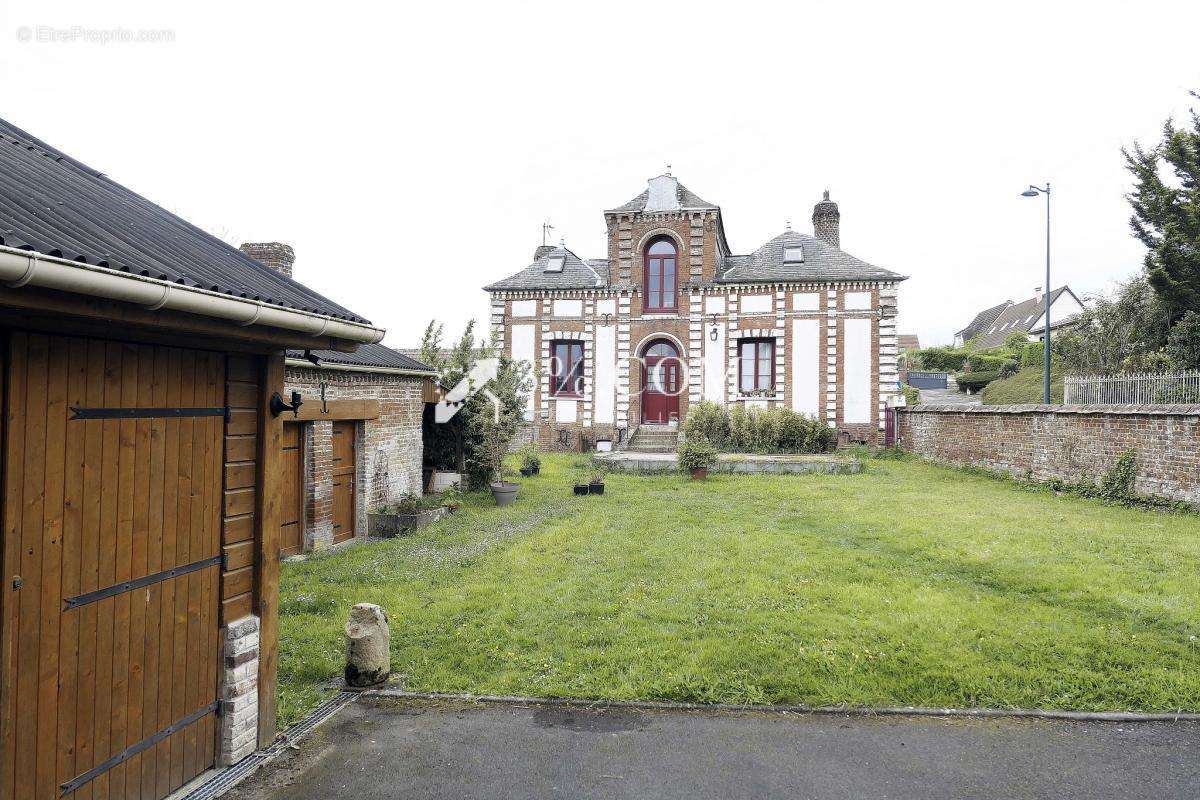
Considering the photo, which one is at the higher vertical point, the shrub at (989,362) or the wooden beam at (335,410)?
the shrub at (989,362)

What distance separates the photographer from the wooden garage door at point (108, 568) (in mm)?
2807

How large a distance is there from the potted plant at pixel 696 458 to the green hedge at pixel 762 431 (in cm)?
351

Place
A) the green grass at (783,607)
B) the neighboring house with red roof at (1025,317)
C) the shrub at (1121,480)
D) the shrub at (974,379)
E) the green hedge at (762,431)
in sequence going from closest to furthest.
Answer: the green grass at (783,607) < the shrub at (1121,480) < the green hedge at (762,431) < the shrub at (974,379) < the neighboring house with red roof at (1025,317)

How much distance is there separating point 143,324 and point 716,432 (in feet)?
62.3

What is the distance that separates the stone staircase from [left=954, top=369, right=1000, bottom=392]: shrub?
2114 cm

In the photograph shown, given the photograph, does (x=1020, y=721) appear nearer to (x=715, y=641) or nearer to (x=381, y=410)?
(x=715, y=641)

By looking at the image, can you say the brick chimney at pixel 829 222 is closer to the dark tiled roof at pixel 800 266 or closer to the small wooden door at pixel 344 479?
the dark tiled roof at pixel 800 266

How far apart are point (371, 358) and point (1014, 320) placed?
1949 inches

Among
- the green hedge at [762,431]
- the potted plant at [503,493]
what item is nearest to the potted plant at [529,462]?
the potted plant at [503,493]

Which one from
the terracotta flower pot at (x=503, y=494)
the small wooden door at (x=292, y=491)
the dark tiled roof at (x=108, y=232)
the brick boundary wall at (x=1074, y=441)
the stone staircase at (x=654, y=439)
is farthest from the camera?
the stone staircase at (x=654, y=439)

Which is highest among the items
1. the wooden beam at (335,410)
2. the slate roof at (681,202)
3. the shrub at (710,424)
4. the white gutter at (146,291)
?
the slate roof at (681,202)

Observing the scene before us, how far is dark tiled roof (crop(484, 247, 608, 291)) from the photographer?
24.1m

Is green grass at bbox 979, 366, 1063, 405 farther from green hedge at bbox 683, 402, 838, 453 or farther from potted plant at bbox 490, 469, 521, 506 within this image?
potted plant at bbox 490, 469, 521, 506

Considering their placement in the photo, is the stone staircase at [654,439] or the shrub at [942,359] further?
the shrub at [942,359]
